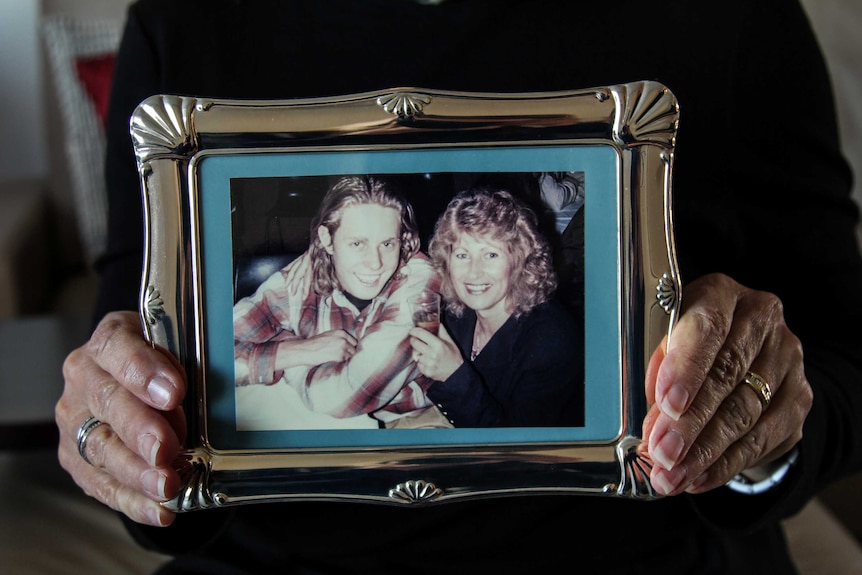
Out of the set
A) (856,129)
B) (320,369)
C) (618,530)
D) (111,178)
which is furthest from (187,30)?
(856,129)

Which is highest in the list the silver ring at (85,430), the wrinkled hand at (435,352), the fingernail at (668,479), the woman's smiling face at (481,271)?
the woman's smiling face at (481,271)

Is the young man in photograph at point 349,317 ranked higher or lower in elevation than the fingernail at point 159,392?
higher

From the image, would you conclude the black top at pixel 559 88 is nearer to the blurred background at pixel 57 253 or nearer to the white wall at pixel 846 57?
the blurred background at pixel 57 253

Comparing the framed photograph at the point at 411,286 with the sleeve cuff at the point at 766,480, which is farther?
the sleeve cuff at the point at 766,480

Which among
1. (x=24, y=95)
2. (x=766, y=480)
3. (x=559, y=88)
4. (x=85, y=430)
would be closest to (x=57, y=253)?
(x=24, y=95)

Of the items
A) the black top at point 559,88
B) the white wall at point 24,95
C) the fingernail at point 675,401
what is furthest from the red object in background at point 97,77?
the fingernail at point 675,401

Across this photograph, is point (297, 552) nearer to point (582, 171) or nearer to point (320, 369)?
point (320, 369)

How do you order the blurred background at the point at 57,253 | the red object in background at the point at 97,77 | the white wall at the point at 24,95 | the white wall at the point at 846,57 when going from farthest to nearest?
the white wall at the point at 24,95, the red object in background at the point at 97,77, the white wall at the point at 846,57, the blurred background at the point at 57,253
